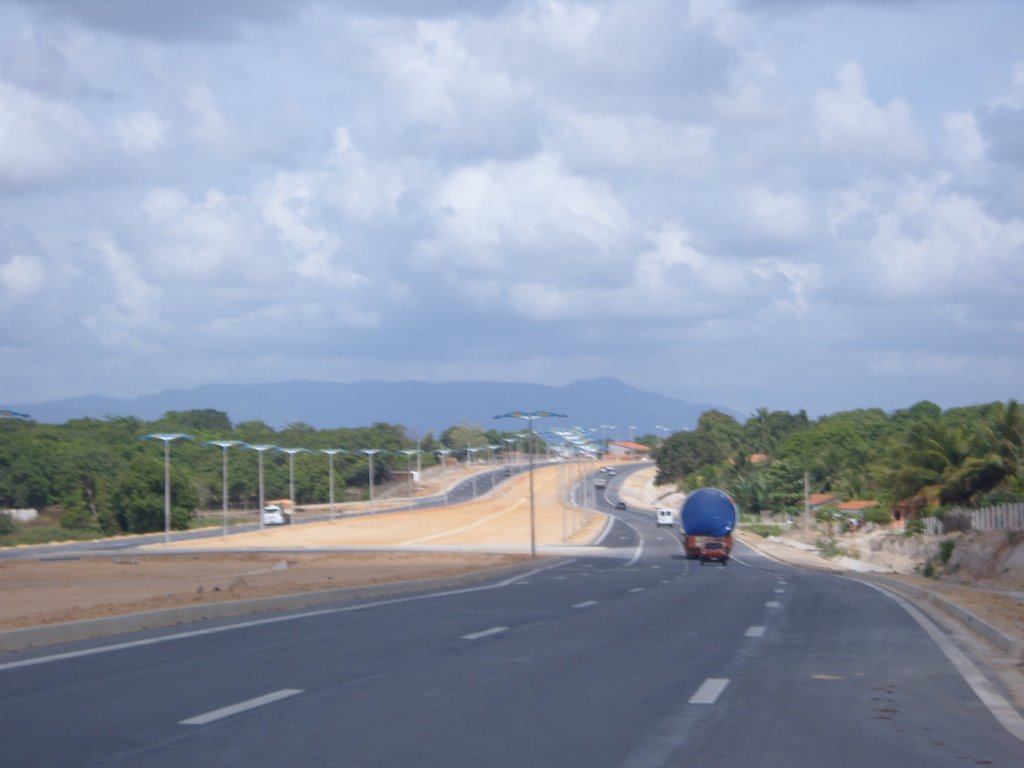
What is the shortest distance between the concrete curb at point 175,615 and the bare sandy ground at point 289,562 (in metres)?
1.34

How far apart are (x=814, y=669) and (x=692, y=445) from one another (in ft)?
488

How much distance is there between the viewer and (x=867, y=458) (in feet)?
381

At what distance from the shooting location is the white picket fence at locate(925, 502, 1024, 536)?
5806 cm

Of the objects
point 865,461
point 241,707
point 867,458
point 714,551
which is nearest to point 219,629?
point 241,707

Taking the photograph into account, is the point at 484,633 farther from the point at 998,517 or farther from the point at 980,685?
the point at 998,517

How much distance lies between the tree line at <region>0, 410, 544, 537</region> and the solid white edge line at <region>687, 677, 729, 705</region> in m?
99.2

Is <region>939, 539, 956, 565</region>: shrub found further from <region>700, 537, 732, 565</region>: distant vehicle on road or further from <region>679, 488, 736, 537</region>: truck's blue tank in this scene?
<region>700, 537, 732, 565</region>: distant vehicle on road

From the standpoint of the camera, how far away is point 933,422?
70250 mm

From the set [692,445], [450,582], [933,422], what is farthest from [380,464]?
[450,582]

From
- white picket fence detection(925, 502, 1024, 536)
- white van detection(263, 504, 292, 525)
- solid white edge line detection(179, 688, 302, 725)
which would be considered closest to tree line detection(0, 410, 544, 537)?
white van detection(263, 504, 292, 525)

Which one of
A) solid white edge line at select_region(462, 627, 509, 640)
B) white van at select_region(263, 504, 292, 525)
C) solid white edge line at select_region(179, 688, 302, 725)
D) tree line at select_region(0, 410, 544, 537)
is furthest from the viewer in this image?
white van at select_region(263, 504, 292, 525)

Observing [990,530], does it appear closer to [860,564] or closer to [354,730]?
[860,564]

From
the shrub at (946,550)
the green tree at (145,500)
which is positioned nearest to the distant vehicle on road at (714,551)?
the shrub at (946,550)

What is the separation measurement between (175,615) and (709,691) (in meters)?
10.4
